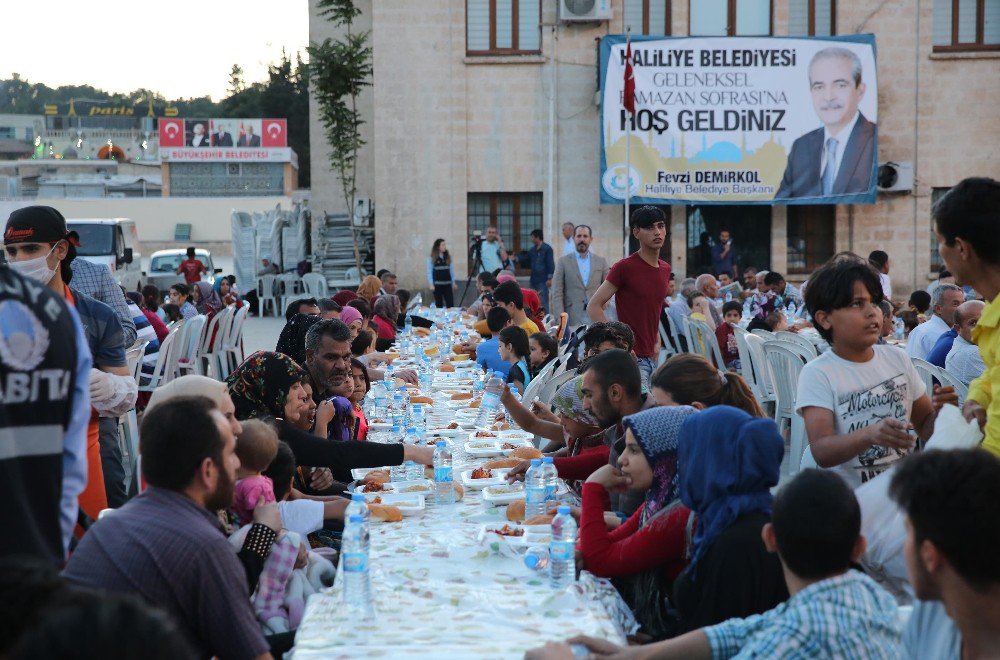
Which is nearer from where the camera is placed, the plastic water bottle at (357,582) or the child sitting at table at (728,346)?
the plastic water bottle at (357,582)

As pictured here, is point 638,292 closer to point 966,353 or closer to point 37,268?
point 966,353

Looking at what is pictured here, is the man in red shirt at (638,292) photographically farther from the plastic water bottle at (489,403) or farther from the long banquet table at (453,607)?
the long banquet table at (453,607)

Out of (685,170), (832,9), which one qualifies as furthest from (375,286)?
(832,9)

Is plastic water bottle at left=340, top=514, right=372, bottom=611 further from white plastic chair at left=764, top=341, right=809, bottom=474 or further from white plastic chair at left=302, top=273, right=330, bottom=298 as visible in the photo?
white plastic chair at left=302, top=273, right=330, bottom=298

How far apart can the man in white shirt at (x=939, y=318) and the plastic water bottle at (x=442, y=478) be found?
4140 millimetres

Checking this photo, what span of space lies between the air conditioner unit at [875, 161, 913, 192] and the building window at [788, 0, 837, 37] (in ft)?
10.1

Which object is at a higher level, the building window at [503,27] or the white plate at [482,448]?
the building window at [503,27]

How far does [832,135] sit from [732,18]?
324cm

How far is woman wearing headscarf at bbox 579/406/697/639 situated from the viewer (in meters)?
3.39

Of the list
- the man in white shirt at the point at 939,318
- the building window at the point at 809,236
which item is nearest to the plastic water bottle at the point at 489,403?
the man in white shirt at the point at 939,318

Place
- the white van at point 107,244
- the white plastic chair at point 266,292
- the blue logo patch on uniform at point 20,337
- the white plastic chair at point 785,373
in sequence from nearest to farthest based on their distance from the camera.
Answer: the blue logo patch on uniform at point 20,337, the white plastic chair at point 785,373, the white van at point 107,244, the white plastic chair at point 266,292

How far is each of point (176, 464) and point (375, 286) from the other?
A: 35.7 feet

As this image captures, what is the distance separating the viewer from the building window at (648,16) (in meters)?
22.2

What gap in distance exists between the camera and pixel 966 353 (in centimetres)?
628
